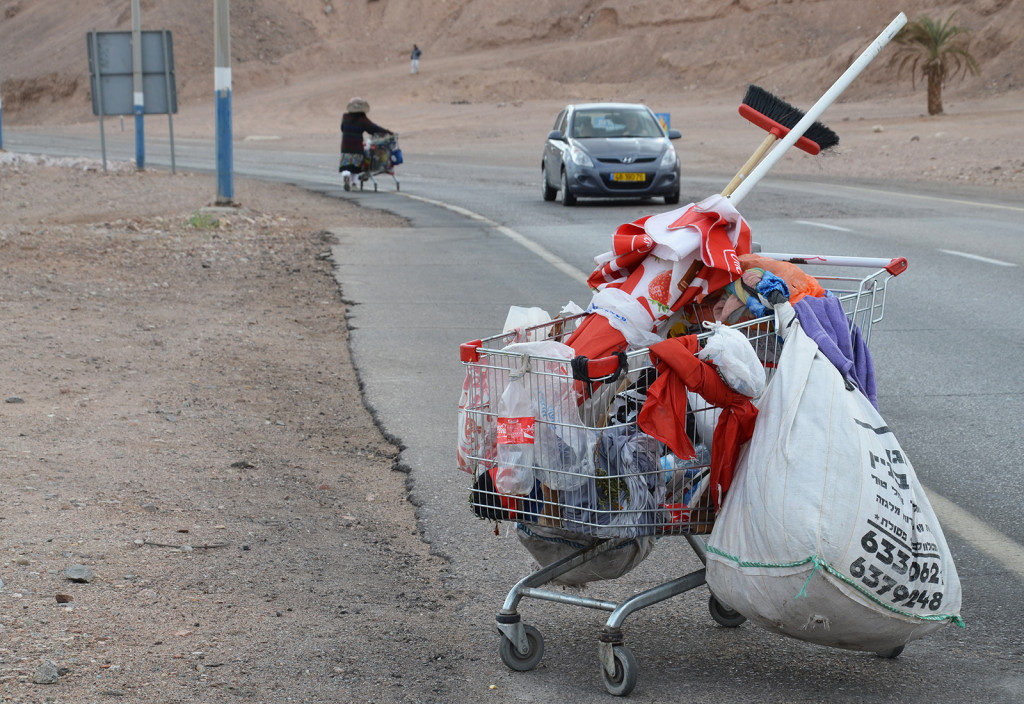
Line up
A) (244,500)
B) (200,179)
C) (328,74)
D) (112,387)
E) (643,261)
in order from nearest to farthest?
(643,261), (244,500), (112,387), (200,179), (328,74)

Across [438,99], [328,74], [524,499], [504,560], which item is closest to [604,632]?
[524,499]

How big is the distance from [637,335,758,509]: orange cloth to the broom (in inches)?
37.7

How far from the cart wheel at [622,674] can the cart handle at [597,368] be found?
2.54 ft

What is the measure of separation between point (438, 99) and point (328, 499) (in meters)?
61.3

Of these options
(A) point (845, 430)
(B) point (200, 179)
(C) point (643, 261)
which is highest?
(C) point (643, 261)

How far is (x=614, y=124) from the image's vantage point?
67.6ft

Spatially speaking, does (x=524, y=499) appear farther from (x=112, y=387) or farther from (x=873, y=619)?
(x=112, y=387)

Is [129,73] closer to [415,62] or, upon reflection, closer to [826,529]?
[826,529]

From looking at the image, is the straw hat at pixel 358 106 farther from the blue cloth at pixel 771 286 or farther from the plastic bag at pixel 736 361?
the plastic bag at pixel 736 361

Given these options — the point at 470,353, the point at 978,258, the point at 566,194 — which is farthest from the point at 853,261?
the point at 566,194

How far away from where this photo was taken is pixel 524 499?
3.56 m

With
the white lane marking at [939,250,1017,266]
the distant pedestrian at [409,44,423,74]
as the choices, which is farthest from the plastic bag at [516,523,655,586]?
the distant pedestrian at [409,44,423,74]

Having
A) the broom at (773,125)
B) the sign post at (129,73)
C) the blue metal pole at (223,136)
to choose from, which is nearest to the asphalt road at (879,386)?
the broom at (773,125)

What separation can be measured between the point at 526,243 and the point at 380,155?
9100 mm
